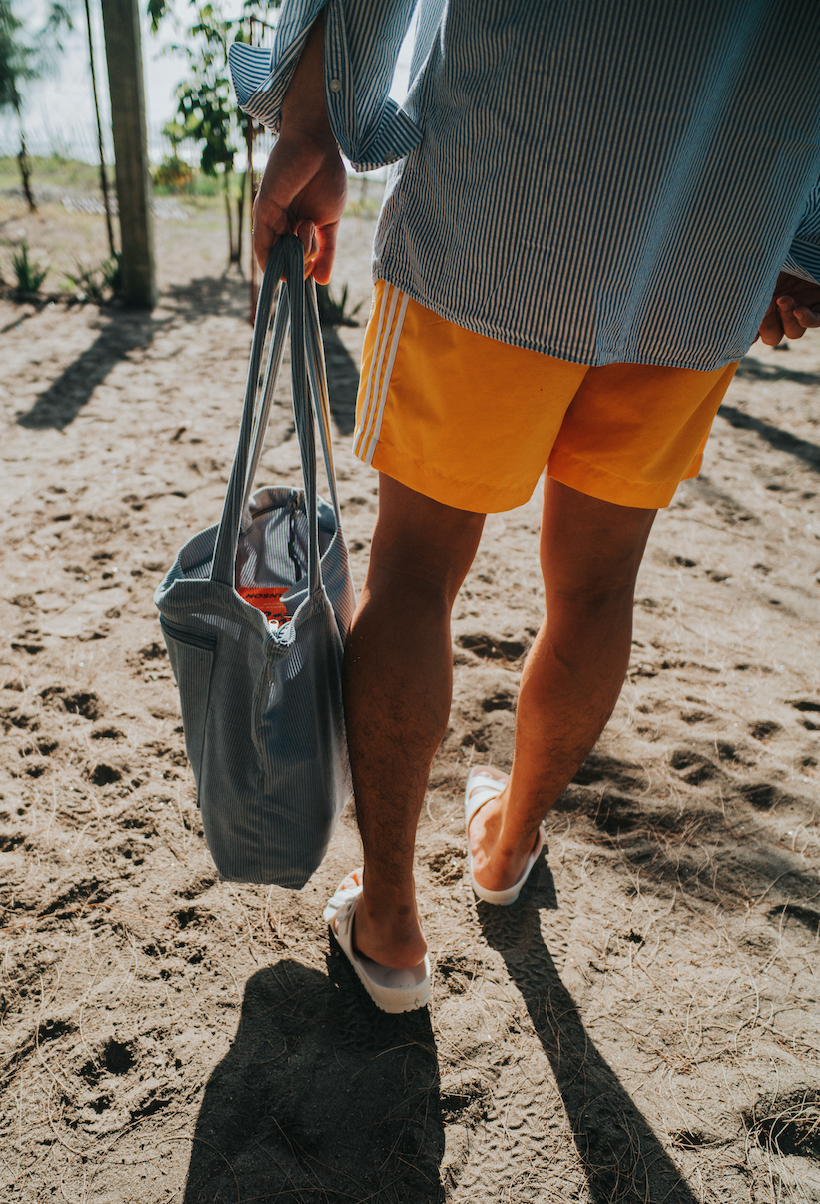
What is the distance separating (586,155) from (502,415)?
0.94 feet

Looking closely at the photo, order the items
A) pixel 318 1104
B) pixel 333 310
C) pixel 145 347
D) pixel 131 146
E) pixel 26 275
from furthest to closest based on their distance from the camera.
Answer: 1. pixel 333 310
2. pixel 26 275
3. pixel 131 146
4. pixel 145 347
5. pixel 318 1104

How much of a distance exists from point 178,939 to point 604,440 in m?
1.16

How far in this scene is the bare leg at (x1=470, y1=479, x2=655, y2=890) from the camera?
42.3 inches

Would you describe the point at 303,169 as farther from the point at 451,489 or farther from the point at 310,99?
the point at 451,489

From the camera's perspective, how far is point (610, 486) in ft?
3.21

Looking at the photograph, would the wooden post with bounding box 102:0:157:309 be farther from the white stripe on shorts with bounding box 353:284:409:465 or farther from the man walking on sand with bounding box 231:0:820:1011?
the white stripe on shorts with bounding box 353:284:409:465

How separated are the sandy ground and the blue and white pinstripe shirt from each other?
111 centimetres

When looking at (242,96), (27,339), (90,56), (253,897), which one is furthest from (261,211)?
(90,56)

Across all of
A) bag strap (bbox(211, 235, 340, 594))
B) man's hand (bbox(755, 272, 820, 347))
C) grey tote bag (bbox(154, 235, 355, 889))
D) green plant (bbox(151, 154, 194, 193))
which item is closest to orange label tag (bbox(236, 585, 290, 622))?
grey tote bag (bbox(154, 235, 355, 889))

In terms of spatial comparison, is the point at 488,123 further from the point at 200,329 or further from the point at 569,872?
the point at 200,329

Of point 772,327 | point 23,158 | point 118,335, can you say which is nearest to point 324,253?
point 772,327

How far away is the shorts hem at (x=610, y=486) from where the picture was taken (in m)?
0.97

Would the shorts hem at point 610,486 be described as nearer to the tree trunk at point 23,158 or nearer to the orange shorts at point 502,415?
the orange shorts at point 502,415

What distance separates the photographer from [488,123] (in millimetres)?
771
